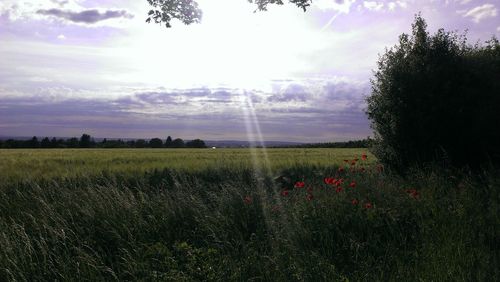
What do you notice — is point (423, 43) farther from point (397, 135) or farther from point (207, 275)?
point (207, 275)

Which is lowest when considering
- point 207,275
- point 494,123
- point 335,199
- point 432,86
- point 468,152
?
point 207,275

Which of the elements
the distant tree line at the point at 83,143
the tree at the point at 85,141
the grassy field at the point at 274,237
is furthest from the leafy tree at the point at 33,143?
the grassy field at the point at 274,237

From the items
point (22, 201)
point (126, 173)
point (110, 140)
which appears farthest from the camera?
point (110, 140)

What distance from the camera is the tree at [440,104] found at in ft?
36.0

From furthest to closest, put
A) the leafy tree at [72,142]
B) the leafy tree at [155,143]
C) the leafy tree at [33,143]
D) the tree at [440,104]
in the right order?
the leafy tree at [33,143], the leafy tree at [155,143], the leafy tree at [72,142], the tree at [440,104]

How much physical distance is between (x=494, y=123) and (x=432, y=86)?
64.3 inches

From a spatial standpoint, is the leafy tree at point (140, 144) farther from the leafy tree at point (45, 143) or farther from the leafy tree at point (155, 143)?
Answer: the leafy tree at point (45, 143)

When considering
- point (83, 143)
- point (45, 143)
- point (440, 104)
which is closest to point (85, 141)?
point (83, 143)

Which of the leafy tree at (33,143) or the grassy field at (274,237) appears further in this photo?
the leafy tree at (33,143)

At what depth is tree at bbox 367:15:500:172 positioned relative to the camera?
432 inches

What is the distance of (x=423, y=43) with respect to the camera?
11.9m

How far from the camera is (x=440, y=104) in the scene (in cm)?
1102

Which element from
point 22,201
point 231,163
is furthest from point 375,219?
point 231,163

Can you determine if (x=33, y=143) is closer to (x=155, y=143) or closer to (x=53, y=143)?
(x=53, y=143)
